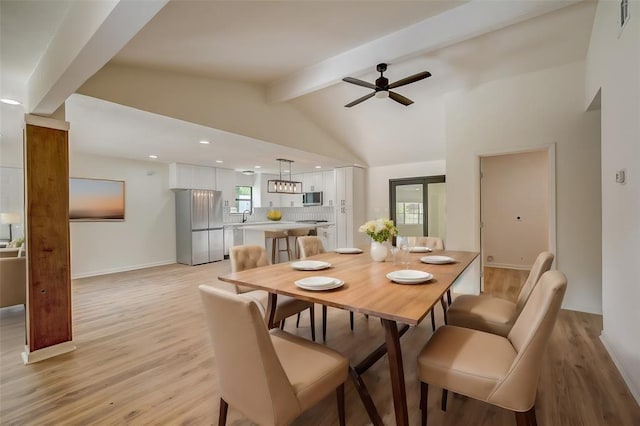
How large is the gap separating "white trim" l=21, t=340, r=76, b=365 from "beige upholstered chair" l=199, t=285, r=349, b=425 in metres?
2.05

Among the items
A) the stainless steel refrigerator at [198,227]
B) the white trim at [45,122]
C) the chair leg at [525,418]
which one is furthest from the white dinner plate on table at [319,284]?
the stainless steel refrigerator at [198,227]

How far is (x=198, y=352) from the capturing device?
8.49 feet

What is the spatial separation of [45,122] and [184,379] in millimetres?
2427

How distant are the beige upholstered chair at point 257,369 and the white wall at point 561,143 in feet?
11.2

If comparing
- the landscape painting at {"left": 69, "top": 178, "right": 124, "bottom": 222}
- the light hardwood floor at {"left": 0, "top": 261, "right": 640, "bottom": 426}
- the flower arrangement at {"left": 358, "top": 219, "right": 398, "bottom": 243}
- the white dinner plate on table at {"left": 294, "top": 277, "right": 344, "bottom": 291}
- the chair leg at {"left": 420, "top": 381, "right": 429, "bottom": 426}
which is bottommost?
the light hardwood floor at {"left": 0, "top": 261, "right": 640, "bottom": 426}

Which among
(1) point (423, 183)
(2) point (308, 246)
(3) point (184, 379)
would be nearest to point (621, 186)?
(2) point (308, 246)

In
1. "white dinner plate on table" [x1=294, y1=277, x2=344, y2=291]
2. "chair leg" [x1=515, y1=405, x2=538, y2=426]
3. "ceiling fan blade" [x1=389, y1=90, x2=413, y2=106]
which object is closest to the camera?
"chair leg" [x1=515, y1=405, x2=538, y2=426]

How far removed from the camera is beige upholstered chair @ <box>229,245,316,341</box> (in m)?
2.40

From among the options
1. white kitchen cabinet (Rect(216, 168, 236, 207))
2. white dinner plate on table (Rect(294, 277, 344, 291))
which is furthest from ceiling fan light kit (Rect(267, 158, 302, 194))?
white dinner plate on table (Rect(294, 277, 344, 291))

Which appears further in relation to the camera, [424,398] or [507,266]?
[507,266]

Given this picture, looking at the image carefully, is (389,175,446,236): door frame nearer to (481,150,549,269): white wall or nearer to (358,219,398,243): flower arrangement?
(481,150,549,269): white wall

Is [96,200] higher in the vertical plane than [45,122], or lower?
lower

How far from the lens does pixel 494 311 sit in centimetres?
210

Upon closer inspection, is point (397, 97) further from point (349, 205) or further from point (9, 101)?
point (9, 101)
